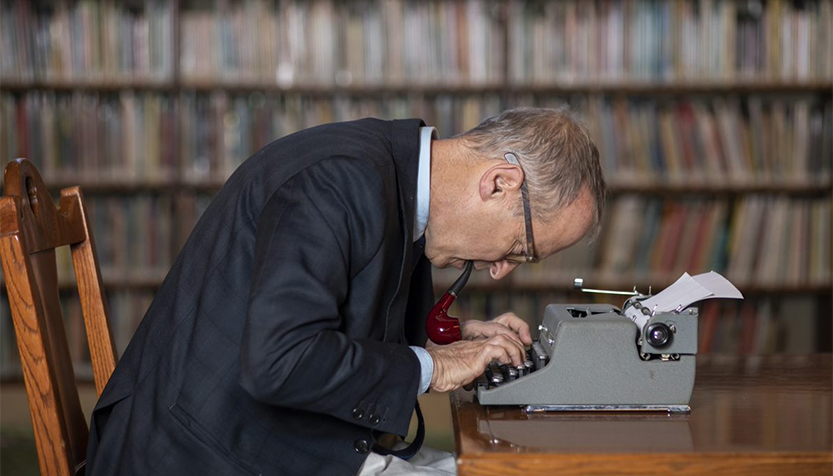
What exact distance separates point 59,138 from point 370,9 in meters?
1.34

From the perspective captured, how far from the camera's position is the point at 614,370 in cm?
135

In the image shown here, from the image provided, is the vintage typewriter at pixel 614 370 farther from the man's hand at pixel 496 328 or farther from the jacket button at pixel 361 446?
the man's hand at pixel 496 328

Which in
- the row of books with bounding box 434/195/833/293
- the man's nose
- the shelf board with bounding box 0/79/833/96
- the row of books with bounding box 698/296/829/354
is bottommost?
the row of books with bounding box 698/296/829/354

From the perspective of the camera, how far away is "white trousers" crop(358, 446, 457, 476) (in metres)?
1.41

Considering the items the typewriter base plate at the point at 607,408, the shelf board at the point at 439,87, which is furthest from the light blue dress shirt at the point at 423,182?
the shelf board at the point at 439,87

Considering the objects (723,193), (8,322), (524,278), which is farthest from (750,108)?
(8,322)

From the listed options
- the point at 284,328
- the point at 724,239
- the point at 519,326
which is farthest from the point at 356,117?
the point at 284,328

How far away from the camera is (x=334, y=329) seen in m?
1.26

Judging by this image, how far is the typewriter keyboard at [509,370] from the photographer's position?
1.38 metres

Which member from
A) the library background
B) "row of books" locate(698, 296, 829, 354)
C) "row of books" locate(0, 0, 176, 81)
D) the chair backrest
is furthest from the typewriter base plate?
"row of books" locate(0, 0, 176, 81)

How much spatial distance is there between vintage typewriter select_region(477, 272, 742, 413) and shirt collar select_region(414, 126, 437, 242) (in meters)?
0.32

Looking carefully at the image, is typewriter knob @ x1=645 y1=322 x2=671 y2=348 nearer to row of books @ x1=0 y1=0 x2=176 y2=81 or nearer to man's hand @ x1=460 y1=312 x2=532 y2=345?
man's hand @ x1=460 y1=312 x2=532 y2=345

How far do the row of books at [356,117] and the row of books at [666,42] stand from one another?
12cm

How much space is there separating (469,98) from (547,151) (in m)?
2.20
